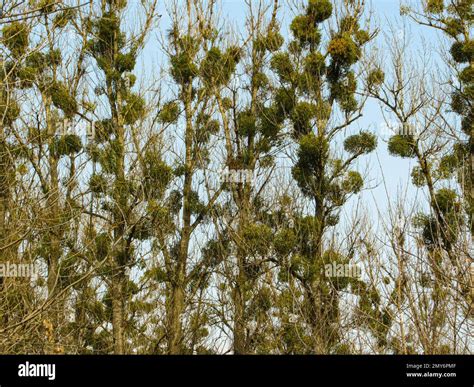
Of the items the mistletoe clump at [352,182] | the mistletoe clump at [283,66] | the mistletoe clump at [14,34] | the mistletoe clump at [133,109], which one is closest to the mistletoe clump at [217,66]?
the mistletoe clump at [283,66]

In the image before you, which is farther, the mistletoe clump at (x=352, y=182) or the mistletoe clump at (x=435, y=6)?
the mistletoe clump at (x=435, y=6)

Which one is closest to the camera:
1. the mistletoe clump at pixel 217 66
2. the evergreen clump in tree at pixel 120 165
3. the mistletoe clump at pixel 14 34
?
the mistletoe clump at pixel 14 34

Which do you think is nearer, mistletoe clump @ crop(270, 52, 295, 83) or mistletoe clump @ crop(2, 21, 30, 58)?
mistletoe clump @ crop(2, 21, 30, 58)

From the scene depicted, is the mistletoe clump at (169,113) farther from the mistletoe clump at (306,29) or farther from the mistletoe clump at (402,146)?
the mistletoe clump at (402,146)

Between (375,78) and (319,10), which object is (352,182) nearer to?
(375,78)

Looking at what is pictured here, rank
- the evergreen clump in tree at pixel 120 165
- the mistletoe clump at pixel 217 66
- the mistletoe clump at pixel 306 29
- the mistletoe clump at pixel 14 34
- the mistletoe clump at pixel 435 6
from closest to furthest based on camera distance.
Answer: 1. the mistletoe clump at pixel 14 34
2. the evergreen clump in tree at pixel 120 165
3. the mistletoe clump at pixel 306 29
4. the mistletoe clump at pixel 217 66
5. the mistletoe clump at pixel 435 6

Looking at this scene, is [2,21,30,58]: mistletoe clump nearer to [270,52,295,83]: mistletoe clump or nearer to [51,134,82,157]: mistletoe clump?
[51,134,82,157]: mistletoe clump

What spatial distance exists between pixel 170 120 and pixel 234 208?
2456mm

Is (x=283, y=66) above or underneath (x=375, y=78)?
above

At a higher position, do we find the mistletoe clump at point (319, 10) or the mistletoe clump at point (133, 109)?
the mistletoe clump at point (319, 10)

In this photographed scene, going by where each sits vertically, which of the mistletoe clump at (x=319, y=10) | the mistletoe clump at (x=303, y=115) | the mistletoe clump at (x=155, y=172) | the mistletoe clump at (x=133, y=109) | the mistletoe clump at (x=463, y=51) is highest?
the mistletoe clump at (x=319, y=10)

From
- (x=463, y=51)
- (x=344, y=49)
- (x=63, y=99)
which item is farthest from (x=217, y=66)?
(x=463, y=51)

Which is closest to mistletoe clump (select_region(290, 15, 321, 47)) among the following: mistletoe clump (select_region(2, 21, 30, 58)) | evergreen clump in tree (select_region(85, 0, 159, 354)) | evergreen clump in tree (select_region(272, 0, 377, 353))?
evergreen clump in tree (select_region(272, 0, 377, 353))
